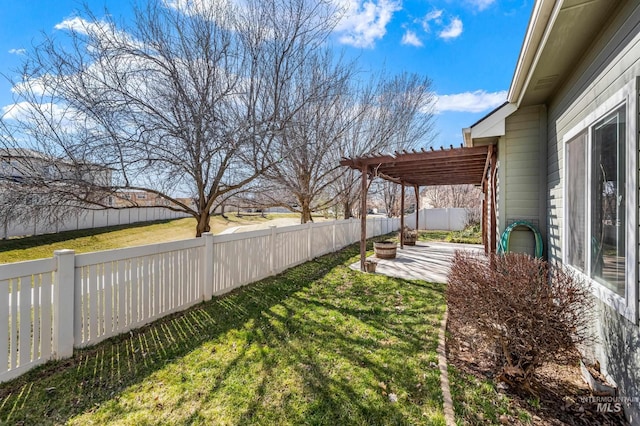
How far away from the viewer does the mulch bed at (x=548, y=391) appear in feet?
7.50

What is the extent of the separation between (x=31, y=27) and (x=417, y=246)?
1249cm

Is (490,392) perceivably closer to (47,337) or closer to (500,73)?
(47,337)

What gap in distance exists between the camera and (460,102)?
13820 millimetres

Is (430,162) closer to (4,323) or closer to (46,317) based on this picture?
(46,317)

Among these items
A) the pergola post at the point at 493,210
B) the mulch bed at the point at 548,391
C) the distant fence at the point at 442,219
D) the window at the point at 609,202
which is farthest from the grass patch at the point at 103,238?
the window at the point at 609,202

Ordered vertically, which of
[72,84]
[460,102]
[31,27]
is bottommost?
[72,84]

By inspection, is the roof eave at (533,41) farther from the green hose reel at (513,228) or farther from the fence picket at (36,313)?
the fence picket at (36,313)

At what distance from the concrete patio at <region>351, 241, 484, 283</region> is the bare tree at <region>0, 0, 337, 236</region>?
443 centimetres

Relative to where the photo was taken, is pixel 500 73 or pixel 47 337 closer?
pixel 47 337

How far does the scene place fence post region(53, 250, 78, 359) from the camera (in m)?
3.01

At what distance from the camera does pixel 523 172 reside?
5000 mm

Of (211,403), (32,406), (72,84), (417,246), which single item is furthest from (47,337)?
(417,246)

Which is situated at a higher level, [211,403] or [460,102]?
[460,102]

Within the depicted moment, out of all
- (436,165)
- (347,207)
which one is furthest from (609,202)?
(347,207)
